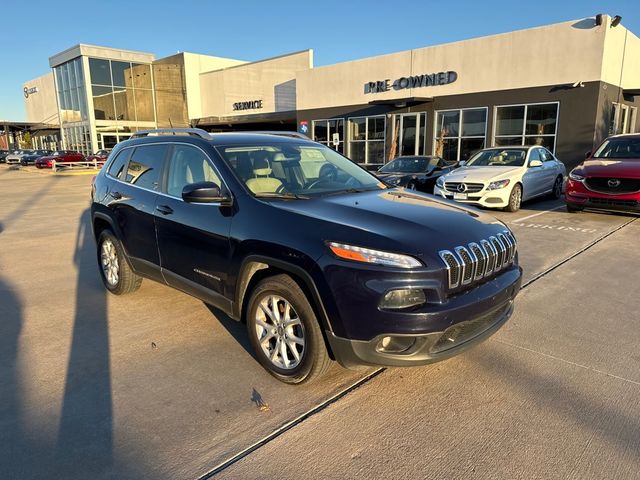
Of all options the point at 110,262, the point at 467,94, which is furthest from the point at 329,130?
the point at 110,262

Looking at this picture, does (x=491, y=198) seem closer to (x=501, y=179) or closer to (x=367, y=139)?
(x=501, y=179)

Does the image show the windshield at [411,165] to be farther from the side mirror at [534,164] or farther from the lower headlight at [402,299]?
the lower headlight at [402,299]

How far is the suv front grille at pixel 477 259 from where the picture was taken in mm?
2863

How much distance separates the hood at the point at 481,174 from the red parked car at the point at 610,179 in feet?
4.44

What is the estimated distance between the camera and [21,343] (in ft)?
13.0

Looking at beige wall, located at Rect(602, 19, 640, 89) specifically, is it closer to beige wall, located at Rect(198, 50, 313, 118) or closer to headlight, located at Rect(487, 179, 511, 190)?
headlight, located at Rect(487, 179, 511, 190)

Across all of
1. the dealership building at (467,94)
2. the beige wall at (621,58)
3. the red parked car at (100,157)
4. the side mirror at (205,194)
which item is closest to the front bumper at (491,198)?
the side mirror at (205,194)

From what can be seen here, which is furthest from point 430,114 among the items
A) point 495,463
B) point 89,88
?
point 89,88

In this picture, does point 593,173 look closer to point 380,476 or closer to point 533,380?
point 533,380

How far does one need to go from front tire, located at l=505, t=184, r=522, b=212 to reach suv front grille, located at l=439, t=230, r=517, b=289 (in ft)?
25.8

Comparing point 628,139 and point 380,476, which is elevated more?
point 628,139

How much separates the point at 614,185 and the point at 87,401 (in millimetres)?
9840

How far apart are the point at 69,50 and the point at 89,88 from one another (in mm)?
4505

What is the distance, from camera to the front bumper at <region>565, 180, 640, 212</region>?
8938mm
